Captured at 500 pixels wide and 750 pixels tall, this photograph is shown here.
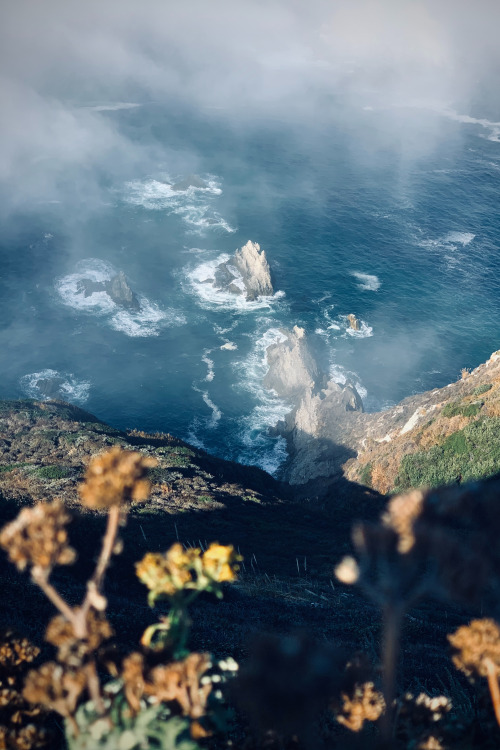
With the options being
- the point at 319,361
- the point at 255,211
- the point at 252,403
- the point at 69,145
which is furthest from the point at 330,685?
the point at 69,145

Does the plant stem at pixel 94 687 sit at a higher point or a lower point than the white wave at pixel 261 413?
higher

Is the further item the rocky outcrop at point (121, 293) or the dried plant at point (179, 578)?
the rocky outcrop at point (121, 293)

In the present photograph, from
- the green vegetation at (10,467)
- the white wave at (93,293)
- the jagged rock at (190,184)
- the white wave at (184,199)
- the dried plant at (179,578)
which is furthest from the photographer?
the jagged rock at (190,184)

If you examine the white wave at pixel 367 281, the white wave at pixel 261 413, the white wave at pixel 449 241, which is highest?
the white wave at pixel 449 241

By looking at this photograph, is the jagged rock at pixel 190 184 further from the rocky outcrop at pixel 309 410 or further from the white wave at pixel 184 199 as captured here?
the rocky outcrop at pixel 309 410

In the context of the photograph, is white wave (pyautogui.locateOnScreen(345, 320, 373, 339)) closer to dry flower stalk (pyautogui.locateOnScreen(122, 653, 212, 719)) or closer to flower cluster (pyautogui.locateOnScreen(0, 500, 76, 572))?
dry flower stalk (pyautogui.locateOnScreen(122, 653, 212, 719))

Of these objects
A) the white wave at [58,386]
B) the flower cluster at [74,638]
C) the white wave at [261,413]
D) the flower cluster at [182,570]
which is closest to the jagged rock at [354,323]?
the white wave at [261,413]
